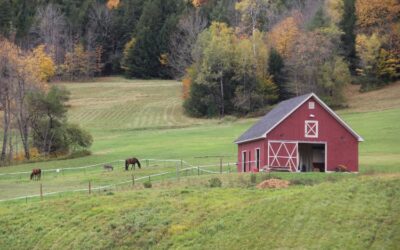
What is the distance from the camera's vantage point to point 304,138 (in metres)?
45.8

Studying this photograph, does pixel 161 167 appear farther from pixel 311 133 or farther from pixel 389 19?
pixel 389 19

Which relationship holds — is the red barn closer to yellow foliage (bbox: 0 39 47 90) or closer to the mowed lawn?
the mowed lawn

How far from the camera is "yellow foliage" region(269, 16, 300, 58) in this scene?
102 m

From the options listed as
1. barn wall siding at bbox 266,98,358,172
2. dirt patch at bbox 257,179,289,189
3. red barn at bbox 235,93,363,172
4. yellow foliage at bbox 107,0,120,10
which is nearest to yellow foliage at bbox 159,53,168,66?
yellow foliage at bbox 107,0,120,10

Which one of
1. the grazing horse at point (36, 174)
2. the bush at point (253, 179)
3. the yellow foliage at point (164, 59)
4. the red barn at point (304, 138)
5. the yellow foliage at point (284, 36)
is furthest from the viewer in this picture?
the yellow foliage at point (164, 59)

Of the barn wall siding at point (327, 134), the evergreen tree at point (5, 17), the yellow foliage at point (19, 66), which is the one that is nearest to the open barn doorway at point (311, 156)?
the barn wall siding at point (327, 134)

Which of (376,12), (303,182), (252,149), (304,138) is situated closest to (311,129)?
(304,138)

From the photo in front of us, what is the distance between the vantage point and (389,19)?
10462cm

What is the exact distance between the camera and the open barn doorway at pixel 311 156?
48.5 meters

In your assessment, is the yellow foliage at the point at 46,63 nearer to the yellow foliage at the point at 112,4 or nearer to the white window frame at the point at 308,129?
the yellow foliage at the point at 112,4

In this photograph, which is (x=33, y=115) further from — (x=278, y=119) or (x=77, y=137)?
(x=278, y=119)

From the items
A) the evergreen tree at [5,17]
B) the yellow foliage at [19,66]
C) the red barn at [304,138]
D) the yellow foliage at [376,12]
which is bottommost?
the red barn at [304,138]

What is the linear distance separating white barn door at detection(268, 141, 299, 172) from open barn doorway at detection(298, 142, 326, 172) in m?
2.69

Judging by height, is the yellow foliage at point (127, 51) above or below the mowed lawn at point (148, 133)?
above
